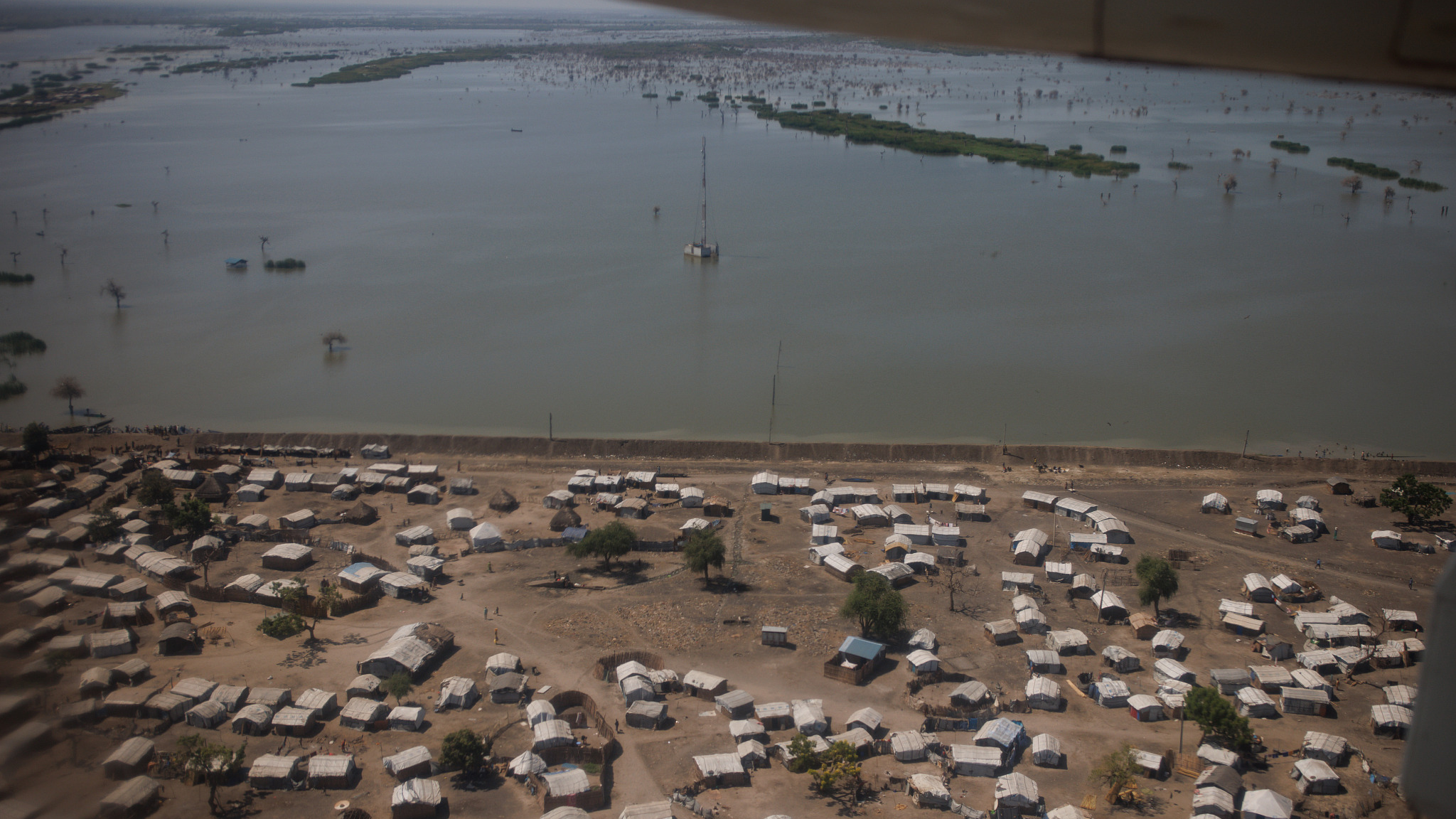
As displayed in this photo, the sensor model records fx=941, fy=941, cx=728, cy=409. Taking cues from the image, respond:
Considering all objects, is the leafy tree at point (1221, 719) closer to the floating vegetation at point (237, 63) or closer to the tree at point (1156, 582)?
the tree at point (1156, 582)

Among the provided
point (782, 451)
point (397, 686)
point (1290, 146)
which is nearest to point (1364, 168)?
point (1290, 146)

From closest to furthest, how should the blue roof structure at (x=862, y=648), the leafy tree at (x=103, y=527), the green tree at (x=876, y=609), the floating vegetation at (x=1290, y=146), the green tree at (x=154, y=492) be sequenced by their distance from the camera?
the blue roof structure at (x=862, y=648) < the green tree at (x=876, y=609) < the leafy tree at (x=103, y=527) < the green tree at (x=154, y=492) < the floating vegetation at (x=1290, y=146)

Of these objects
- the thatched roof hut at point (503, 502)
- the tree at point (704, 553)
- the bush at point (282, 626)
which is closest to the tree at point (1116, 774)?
the tree at point (704, 553)

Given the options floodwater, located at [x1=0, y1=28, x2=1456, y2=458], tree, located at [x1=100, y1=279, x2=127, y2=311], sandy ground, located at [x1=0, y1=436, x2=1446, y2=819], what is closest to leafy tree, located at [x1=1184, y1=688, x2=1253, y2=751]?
sandy ground, located at [x1=0, y1=436, x2=1446, y2=819]

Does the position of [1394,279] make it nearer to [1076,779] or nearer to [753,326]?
[753,326]

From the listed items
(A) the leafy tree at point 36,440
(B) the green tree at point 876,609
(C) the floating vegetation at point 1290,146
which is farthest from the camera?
(C) the floating vegetation at point 1290,146

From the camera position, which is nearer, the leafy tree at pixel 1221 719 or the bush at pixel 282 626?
the leafy tree at pixel 1221 719

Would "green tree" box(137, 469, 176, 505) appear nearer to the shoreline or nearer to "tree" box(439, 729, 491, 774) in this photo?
the shoreline
